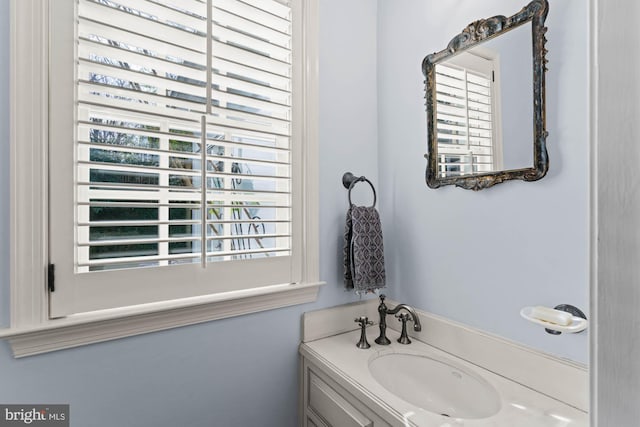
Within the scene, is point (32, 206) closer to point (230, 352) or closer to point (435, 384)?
point (230, 352)

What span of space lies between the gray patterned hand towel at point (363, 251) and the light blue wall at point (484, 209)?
151 mm

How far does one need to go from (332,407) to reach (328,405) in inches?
1.0

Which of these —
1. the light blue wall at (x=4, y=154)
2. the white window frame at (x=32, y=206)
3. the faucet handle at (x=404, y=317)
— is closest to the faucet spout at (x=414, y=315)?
the faucet handle at (x=404, y=317)

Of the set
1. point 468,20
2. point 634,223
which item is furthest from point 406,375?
point 468,20

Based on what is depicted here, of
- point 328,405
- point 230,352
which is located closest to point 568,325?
point 328,405

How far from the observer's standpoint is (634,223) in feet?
0.83

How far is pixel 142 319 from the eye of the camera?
1044 mm

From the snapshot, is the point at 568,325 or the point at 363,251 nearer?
the point at 568,325

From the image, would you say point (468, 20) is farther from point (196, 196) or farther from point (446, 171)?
point (196, 196)

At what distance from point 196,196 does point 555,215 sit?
3.85 feet

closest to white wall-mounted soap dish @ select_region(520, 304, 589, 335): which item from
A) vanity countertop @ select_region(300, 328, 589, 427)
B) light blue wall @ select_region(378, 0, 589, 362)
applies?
light blue wall @ select_region(378, 0, 589, 362)

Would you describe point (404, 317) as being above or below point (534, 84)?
below

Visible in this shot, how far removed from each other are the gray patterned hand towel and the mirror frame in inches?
12.0

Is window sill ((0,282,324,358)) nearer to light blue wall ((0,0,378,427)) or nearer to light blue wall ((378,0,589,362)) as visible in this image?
light blue wall ((0,0,378,427))
